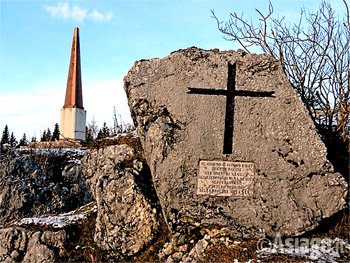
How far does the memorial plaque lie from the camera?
529cm

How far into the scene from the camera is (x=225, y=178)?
534 cm

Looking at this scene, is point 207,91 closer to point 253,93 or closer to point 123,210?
point 253,93

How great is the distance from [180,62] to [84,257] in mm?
3002

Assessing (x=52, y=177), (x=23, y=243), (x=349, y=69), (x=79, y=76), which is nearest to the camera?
(x=23, y=243)

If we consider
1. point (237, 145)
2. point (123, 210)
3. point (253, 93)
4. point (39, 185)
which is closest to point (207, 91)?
point (253, 93)

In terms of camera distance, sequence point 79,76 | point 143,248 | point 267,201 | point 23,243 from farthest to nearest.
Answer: point 79,76, point 23,243, point 143,248, point 267,201

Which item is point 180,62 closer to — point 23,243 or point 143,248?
point 143,248

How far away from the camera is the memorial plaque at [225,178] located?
5285 millimetres

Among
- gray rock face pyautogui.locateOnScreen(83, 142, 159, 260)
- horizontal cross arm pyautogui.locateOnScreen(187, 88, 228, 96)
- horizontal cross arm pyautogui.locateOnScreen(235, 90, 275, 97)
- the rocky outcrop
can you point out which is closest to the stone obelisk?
the rocky outcrop

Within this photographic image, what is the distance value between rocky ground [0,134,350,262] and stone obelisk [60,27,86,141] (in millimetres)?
14918

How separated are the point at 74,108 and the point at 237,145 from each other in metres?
17.5

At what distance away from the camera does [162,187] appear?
531 centimetres

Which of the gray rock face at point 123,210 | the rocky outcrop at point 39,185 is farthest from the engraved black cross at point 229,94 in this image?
the rocky outcrop at point 39,185

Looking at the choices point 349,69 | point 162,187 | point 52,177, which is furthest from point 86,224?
point 52,177
